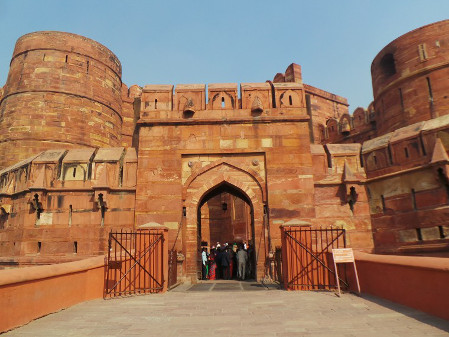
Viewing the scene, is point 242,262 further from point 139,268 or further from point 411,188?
point 411,188

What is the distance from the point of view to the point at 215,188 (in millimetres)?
10555

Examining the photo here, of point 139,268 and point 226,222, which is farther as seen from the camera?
point 226,222

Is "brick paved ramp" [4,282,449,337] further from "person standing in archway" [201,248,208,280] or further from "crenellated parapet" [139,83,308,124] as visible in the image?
"crenellated parapet" [139,83,308,124]

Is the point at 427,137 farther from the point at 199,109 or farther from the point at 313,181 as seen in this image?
the point at 199,109

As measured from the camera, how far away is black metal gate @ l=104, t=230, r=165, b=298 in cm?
A: 674

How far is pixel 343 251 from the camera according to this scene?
639 cm

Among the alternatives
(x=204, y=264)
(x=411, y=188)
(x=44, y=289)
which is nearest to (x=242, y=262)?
(x=204, y=264)

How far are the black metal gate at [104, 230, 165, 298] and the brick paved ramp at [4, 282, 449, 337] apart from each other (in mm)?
733

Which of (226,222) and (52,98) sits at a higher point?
(52,98)

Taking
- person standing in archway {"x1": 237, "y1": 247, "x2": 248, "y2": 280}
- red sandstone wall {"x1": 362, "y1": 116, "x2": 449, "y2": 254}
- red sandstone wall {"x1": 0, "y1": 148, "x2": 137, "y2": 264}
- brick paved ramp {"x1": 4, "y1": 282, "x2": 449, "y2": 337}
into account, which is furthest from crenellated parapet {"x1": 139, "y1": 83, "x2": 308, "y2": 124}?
brick paved ramp {"x1": 4, "y1": 282, "x2": 449, "y2": 337}

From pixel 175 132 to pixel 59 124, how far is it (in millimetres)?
9861

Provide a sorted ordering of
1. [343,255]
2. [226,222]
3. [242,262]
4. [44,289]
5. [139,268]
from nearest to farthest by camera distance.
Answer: [44,289] < [343,255] < [139,268] < [242,262] < [226,222]

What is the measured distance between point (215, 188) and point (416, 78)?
9.60 metres

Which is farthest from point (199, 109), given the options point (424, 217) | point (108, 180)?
point (424, 217)
